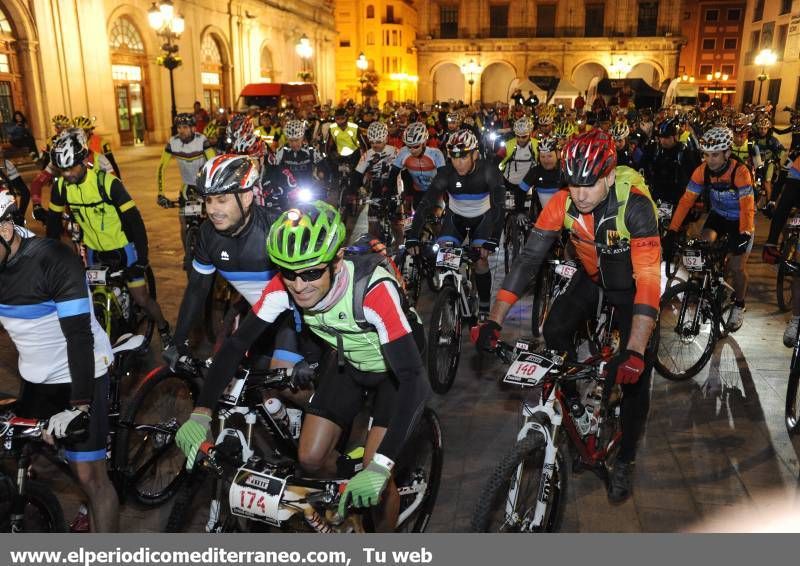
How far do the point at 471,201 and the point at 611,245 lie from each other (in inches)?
130

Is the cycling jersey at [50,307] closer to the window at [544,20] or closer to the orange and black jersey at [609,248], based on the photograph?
the orange and black jersey at [609,248]

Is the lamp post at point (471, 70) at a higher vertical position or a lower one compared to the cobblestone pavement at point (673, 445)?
higher

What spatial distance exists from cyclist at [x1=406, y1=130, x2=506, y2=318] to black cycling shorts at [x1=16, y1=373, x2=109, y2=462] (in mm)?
4074

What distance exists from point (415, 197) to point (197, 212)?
3241mm

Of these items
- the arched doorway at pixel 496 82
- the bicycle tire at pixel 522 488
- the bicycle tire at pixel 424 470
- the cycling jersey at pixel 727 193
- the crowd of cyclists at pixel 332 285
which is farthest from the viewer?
the arched doorway at pixel 496 82

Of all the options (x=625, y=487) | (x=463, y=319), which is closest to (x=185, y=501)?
(x=625, y=487)

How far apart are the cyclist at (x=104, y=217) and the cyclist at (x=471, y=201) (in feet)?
9.27

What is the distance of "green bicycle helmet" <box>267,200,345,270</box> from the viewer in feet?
9.18

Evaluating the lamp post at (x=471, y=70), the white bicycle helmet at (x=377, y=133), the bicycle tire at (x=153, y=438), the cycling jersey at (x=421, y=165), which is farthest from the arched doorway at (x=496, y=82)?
the bicycle tire at (x=153, y=438)

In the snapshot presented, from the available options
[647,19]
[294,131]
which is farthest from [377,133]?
[647,19]

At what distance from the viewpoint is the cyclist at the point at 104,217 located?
232 inches

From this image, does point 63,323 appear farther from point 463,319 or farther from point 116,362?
point 463,319

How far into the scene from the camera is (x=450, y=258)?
245 inches

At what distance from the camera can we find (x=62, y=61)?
22.9 meters
